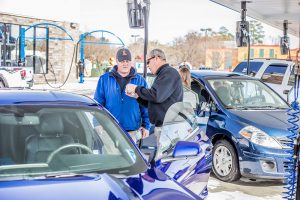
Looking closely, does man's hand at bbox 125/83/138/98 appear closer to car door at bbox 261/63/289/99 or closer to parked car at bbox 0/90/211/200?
parked car at bbox 0/90/211/200

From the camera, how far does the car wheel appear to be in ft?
23.6

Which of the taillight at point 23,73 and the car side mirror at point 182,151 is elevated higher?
the taillight at point 23,73

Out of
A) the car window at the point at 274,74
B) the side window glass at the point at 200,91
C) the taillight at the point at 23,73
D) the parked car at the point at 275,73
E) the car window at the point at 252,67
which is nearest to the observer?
the side window glass at the point at 200,91

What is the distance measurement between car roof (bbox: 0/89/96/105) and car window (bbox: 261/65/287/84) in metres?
11.7

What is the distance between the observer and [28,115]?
150 inches

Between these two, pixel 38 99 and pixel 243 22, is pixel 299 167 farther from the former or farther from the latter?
pixel 243 22

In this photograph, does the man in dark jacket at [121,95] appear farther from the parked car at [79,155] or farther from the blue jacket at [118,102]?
the parked car at [79,155]

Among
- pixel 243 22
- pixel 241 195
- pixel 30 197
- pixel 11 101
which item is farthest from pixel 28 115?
pixel 243 22

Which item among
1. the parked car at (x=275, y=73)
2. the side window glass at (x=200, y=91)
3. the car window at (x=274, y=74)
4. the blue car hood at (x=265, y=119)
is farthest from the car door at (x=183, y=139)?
the car window at (x=274, y=74)

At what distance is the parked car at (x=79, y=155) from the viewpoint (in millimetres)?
3062

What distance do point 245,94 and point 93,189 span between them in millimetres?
5568

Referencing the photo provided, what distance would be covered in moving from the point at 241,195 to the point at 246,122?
1.08 m

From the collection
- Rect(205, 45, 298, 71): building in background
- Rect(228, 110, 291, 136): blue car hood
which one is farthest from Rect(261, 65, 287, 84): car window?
Rect(205, 45, 298, 71): building in background

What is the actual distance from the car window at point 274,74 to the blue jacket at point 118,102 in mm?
10022
